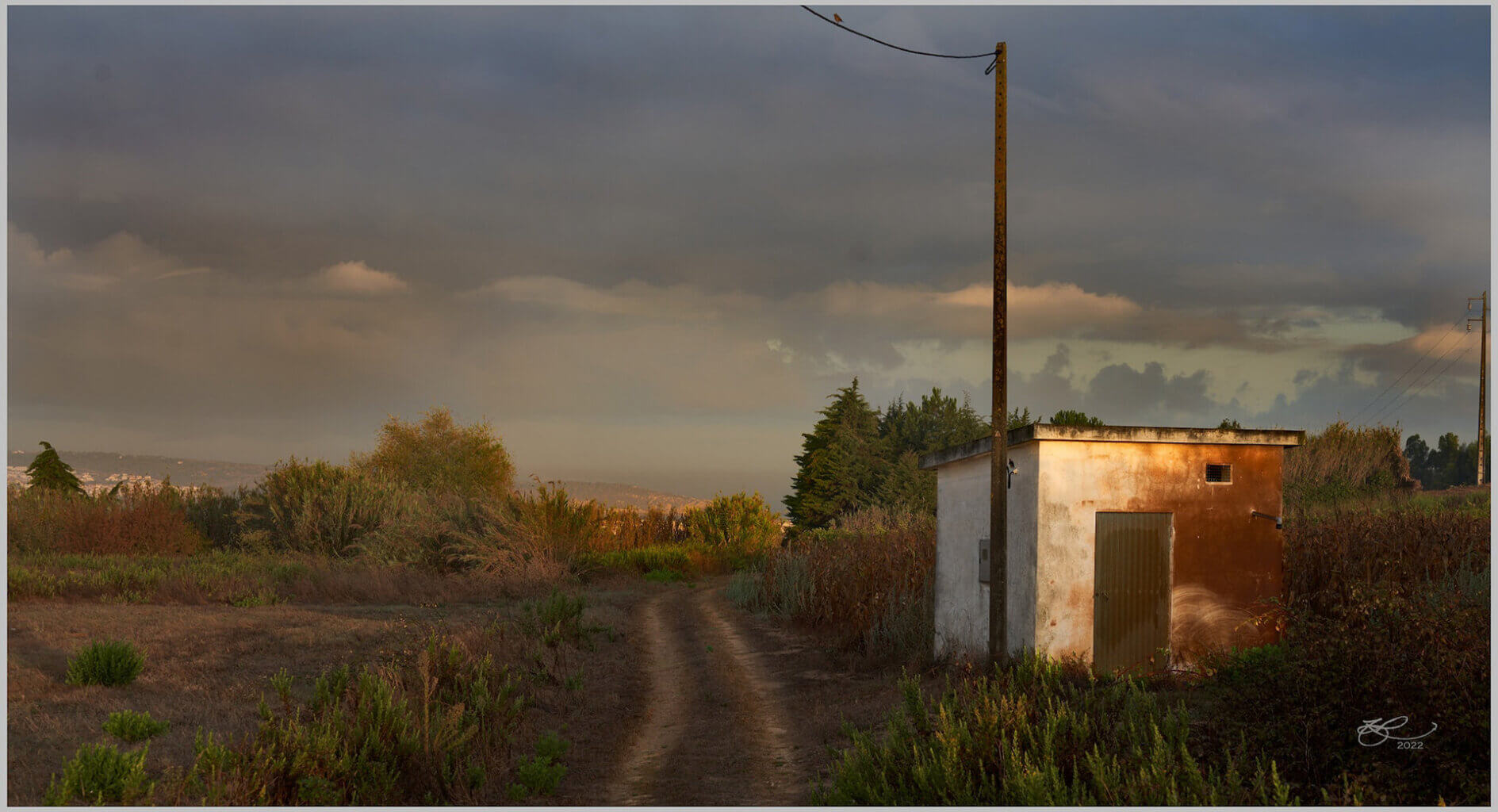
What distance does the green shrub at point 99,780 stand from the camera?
6941 mm

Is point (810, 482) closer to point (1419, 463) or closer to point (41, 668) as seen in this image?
point (41, 668)

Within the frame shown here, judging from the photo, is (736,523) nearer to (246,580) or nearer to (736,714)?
(246,580)

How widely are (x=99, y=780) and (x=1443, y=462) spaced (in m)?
80.4

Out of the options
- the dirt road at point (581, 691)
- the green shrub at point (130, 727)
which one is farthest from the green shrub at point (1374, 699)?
the green shrub at point (130, 727)

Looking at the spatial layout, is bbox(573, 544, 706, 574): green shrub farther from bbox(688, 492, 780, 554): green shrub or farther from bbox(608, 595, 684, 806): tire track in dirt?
bbox(608, 595, 684, 806): tire track in dirt

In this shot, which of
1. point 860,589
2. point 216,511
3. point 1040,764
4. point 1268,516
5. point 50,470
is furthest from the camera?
point 50,470

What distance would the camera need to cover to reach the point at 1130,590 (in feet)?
40.7

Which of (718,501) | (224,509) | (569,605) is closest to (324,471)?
(224,509)

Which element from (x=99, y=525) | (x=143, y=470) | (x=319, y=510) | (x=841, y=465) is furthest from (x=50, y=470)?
(x=841, y=465)

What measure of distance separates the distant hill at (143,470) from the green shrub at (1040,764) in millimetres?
23191

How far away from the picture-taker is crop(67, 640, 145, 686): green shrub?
11391 millimetres

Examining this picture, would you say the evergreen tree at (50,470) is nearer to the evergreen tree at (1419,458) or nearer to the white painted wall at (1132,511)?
the white painted wall at (1132,511)

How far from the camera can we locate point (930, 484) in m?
46.2

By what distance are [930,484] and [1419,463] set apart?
47077mm
